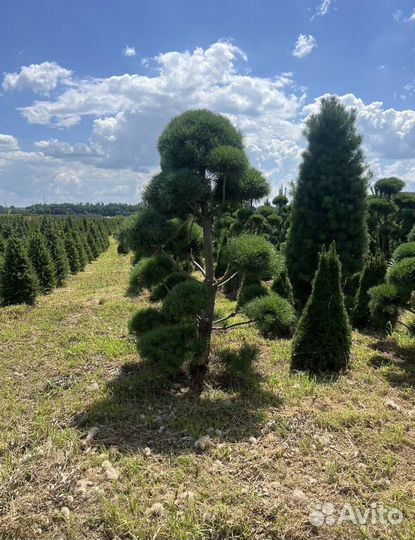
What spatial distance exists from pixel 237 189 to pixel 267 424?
9.46ft

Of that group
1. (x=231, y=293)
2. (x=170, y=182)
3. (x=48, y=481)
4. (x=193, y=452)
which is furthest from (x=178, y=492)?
(x=231, y=293)

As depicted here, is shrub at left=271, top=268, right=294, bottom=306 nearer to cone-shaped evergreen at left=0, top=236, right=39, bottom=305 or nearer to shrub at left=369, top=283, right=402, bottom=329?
shrub at left=369, top=283, right=402, bottom=329

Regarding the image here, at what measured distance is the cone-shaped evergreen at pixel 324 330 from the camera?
5.61m

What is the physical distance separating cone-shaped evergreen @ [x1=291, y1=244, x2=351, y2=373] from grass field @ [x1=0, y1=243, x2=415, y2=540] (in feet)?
1.05

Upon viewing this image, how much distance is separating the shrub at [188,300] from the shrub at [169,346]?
21 cm

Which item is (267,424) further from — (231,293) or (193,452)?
(231,293)

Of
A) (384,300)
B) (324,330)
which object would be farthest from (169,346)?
(384,300)

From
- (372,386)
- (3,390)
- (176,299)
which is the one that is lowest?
(372,386)

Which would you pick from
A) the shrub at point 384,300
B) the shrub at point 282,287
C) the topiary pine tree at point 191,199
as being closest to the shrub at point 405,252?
the shrub at point 384,300

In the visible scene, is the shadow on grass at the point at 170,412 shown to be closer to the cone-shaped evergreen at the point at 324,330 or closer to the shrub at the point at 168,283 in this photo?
the cone-shaped evergreen at the point at 324,330

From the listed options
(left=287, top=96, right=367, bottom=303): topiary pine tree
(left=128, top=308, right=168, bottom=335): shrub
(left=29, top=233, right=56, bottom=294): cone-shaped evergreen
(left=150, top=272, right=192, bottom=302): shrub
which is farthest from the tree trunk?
(left=29, top=233, right=56, bottom=294): cone-shaped evergreen

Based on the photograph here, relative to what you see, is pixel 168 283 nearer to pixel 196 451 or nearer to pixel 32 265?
pixel 196 451

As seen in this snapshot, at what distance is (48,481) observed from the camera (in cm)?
325

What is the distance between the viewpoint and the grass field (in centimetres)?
282
